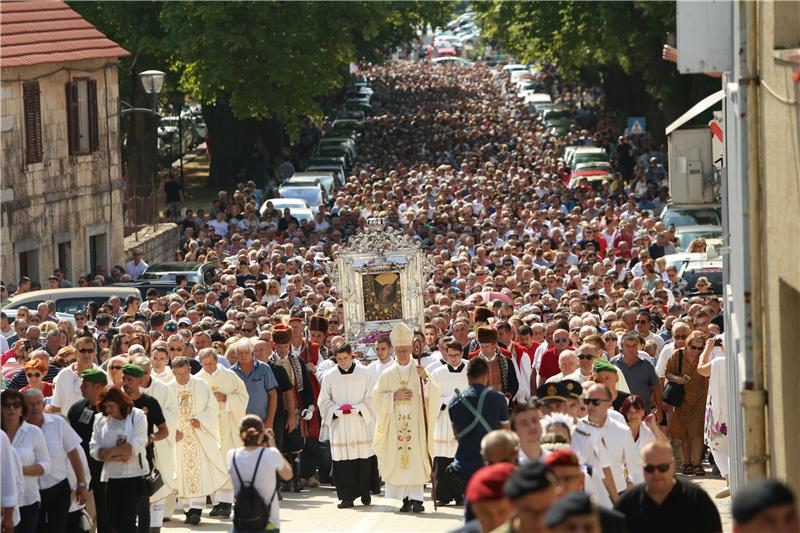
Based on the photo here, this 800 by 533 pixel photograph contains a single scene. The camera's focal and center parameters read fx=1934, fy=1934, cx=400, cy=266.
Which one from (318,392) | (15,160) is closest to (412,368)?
(318,392)

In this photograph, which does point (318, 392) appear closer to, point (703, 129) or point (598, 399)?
point (703, 129)

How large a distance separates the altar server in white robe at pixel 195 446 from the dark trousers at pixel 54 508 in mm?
2984

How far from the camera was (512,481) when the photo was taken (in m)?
8.11

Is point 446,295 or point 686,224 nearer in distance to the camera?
point 446,295

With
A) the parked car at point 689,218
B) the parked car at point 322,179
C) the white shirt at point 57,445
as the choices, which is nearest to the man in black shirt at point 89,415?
the white shirt at point 57,445

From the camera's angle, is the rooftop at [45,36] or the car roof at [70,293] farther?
the rooftop at [45,36]

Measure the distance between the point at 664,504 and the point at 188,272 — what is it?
2146 centimetres

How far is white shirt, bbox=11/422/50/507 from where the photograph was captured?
13.0 meters

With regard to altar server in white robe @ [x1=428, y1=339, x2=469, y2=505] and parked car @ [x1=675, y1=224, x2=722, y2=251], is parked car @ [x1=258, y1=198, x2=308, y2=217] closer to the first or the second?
parked car @ [x1=675, y1=224, x2=722, y2=251]

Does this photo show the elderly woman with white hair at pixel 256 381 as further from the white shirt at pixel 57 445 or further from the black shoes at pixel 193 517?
the white shirt at pixel 57 445

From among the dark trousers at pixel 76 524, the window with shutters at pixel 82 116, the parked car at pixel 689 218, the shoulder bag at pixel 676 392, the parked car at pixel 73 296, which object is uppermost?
the window with shutters at pixel 82 116

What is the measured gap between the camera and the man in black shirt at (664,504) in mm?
9703

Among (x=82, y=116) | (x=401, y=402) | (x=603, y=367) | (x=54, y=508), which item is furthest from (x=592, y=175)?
(x=54, y=508)

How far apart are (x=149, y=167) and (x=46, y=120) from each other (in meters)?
11.2
